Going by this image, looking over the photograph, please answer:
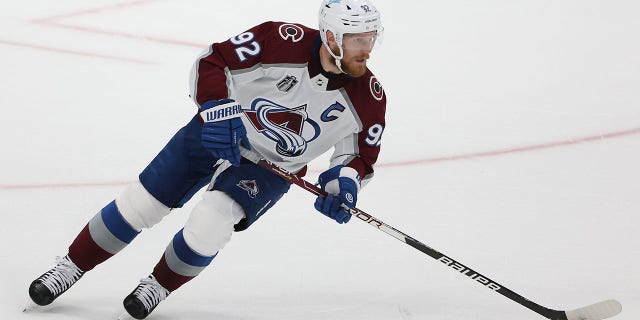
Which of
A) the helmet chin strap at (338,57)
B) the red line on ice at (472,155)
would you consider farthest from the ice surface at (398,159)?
the helmet chin strap at (338,57)

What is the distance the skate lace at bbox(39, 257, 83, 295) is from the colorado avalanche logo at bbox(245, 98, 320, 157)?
707 millimetres

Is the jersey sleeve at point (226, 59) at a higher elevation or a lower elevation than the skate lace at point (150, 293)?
higher

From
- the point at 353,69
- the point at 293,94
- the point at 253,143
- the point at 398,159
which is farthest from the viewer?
the point at 398,159

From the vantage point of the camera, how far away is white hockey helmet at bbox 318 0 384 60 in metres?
3.16

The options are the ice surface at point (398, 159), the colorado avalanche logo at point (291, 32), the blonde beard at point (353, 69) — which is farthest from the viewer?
the ice surface at point (398, 159)

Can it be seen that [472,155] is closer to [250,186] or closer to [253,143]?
[253,143]

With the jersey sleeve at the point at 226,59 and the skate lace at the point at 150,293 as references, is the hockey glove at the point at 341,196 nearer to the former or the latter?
the jersey sleeve at the point at 226,59

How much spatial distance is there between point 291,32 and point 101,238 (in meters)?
0.85

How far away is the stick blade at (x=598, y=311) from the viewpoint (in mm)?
3359

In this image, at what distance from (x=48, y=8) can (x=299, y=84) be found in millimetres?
2688

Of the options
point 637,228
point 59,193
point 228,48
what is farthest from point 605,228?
point 59,193

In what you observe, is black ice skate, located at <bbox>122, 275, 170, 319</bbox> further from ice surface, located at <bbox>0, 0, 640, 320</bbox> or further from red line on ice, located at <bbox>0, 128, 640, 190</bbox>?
red line on ice, located at <bbox>0, 128, 640, 190</bbox>

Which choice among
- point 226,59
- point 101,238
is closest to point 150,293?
point 101,238

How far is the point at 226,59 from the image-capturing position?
129 inches
